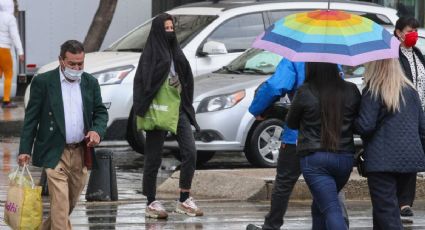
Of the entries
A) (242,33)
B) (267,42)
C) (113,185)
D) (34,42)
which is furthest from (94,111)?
(34,42)

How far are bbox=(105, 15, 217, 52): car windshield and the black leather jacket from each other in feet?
25.1

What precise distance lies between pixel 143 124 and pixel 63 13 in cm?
1206

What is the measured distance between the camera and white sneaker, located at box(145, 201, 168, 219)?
10.6m

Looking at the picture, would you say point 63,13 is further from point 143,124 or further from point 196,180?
point 143,124

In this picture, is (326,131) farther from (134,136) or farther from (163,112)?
(134,136)

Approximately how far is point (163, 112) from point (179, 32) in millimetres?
5738

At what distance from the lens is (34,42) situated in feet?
72.2

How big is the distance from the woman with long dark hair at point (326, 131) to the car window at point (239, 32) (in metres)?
7.87

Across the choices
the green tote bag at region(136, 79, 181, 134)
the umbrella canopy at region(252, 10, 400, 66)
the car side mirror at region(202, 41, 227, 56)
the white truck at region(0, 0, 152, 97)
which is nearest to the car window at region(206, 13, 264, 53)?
the car side mirror at region(202, 41, 227, 56)

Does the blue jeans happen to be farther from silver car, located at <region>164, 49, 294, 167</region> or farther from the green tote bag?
silver car, located at <region>164, 49, 294, 167</region>

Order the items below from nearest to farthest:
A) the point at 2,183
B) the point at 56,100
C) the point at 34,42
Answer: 1. the point at 56,100
2. the point at 2,183
3. the point at 34,42

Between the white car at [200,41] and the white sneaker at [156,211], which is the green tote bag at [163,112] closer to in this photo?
the white sneaker at [156,211]

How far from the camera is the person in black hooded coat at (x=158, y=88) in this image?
34.3ft

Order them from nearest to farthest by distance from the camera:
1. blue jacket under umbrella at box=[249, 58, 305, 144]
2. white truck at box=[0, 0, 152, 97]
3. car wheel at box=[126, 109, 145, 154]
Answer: blue jacket under umbrella at box=[249, 58, 305, 144]
car wheel at box=[126, 109, 145, 154]
white truck at box=[0, 0, 152, 97]
